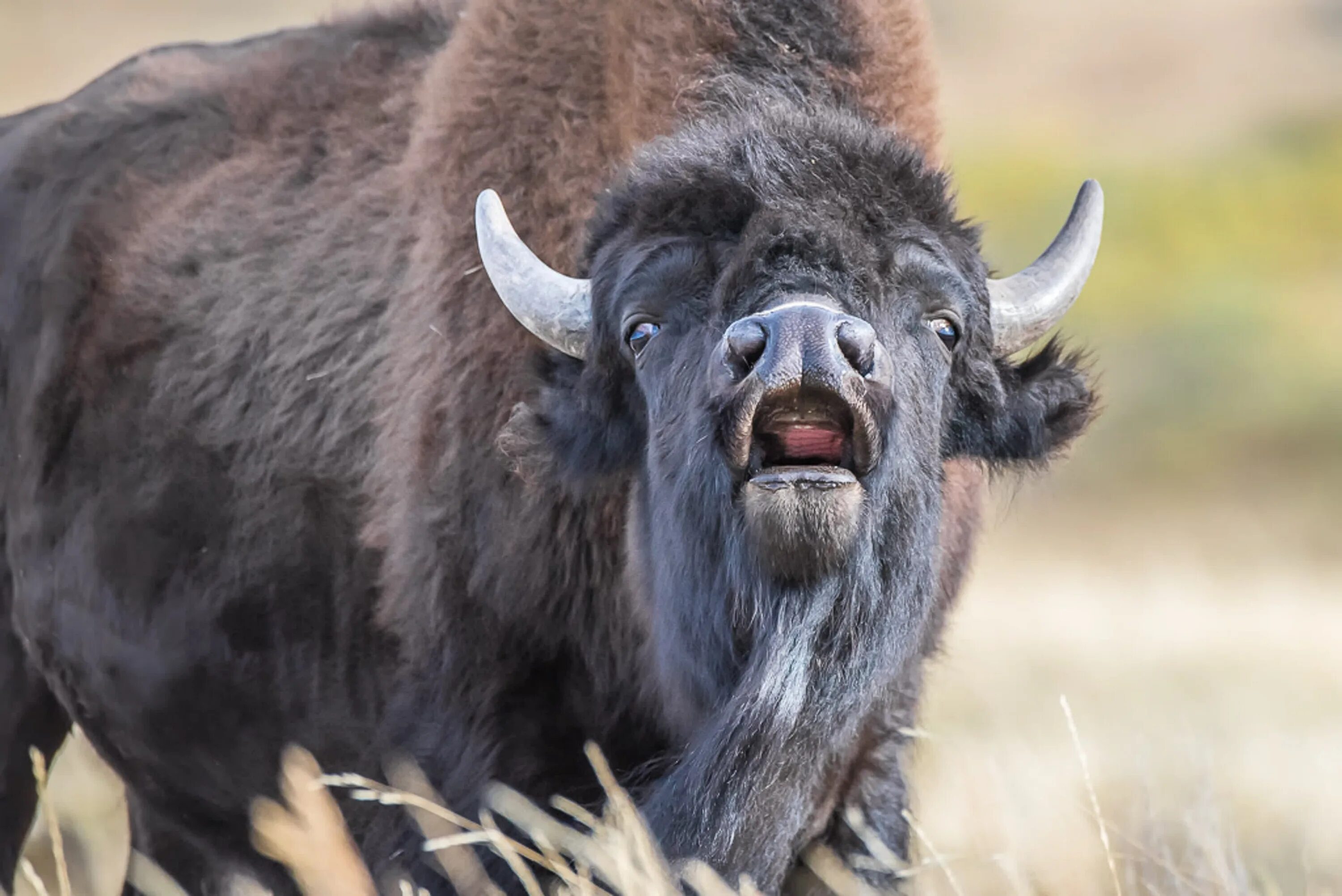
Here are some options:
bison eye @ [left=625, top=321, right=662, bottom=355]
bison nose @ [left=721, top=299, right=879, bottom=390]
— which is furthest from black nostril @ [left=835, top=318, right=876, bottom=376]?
bison eye @ [left=625, top=321, right=662, bottom=355]

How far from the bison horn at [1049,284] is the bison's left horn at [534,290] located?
3.11ft

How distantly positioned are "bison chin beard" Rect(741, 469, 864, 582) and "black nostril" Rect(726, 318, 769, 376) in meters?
0.21

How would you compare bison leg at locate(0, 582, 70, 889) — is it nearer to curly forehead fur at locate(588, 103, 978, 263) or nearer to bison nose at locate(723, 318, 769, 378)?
curly forehead fur at locate(588, 103, 978, 263)

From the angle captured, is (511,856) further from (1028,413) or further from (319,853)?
(1028,413)

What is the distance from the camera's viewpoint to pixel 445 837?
3.99m

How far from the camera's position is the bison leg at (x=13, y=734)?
6000mm

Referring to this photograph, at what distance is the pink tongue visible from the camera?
347 centimetres

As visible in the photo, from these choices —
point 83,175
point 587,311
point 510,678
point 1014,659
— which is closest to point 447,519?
point 510,678

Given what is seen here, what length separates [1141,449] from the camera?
22.8m

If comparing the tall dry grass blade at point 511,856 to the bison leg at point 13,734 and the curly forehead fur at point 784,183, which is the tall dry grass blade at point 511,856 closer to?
the curly forehead fur at point 784,183

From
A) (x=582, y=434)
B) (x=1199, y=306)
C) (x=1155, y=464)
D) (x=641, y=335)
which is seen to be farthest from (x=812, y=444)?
(x=1199, y=306)

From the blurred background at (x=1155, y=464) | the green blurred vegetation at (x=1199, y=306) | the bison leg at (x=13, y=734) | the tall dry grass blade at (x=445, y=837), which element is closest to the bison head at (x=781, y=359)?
the blurred background at (x=1155, y=464)

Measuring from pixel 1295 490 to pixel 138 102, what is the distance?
1789cm

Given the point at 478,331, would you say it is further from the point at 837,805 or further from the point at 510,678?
the point at 837,805
